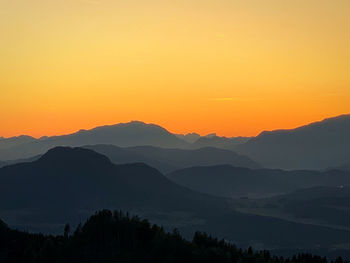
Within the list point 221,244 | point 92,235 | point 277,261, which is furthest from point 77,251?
point 277,261

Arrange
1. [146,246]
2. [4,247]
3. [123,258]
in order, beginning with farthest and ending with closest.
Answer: [4,247] → [146,246] → [123,258]

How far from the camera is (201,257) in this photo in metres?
162

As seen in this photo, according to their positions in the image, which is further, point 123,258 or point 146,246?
point 146,246

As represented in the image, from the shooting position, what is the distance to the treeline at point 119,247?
6388 inches

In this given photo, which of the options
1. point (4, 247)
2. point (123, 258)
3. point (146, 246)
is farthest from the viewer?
point (4, 247)

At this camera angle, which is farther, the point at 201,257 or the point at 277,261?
the point at 277,261

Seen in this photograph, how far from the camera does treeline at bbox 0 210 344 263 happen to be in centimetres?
16225

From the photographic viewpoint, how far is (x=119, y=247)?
167750 mm

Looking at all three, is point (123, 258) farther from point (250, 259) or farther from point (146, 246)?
point (250, 259)

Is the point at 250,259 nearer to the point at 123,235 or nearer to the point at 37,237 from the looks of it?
the point at 123,235

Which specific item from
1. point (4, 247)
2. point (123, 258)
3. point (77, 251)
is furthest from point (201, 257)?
point (4, 247)

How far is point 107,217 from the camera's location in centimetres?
19150

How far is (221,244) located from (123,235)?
30.5 meters

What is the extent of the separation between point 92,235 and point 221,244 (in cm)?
3925
